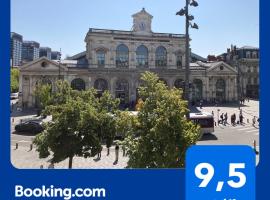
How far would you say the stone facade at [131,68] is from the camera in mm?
50875

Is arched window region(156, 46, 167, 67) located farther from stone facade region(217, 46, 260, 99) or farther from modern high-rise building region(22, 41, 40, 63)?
stone facade region(217, 46, 260, 99)

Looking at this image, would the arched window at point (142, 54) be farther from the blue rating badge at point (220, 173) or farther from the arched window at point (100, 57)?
the blue rating badge at point (220, 173)

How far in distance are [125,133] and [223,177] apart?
A: 8.48 meters

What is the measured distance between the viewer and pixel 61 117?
16.3 m

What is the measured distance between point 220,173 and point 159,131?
21.6 ft

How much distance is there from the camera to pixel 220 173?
13.5 ft

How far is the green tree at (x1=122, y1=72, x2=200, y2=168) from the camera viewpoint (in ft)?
34.8

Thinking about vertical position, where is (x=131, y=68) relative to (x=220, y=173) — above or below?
above

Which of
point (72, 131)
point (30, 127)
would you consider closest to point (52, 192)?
point (72, 131)

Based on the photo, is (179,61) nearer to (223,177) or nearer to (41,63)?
(41,63)

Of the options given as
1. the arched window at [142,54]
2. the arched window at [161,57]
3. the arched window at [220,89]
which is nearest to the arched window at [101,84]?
the arched window at [142,54]

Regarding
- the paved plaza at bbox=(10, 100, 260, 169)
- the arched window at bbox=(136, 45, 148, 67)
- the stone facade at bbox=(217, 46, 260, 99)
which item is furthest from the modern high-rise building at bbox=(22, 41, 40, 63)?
the arched window at bbox=(136, 45, 148, 67)

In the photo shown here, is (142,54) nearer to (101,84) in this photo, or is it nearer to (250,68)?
(101,84)

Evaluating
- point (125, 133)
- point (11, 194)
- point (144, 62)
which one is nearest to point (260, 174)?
point (11, 194)
